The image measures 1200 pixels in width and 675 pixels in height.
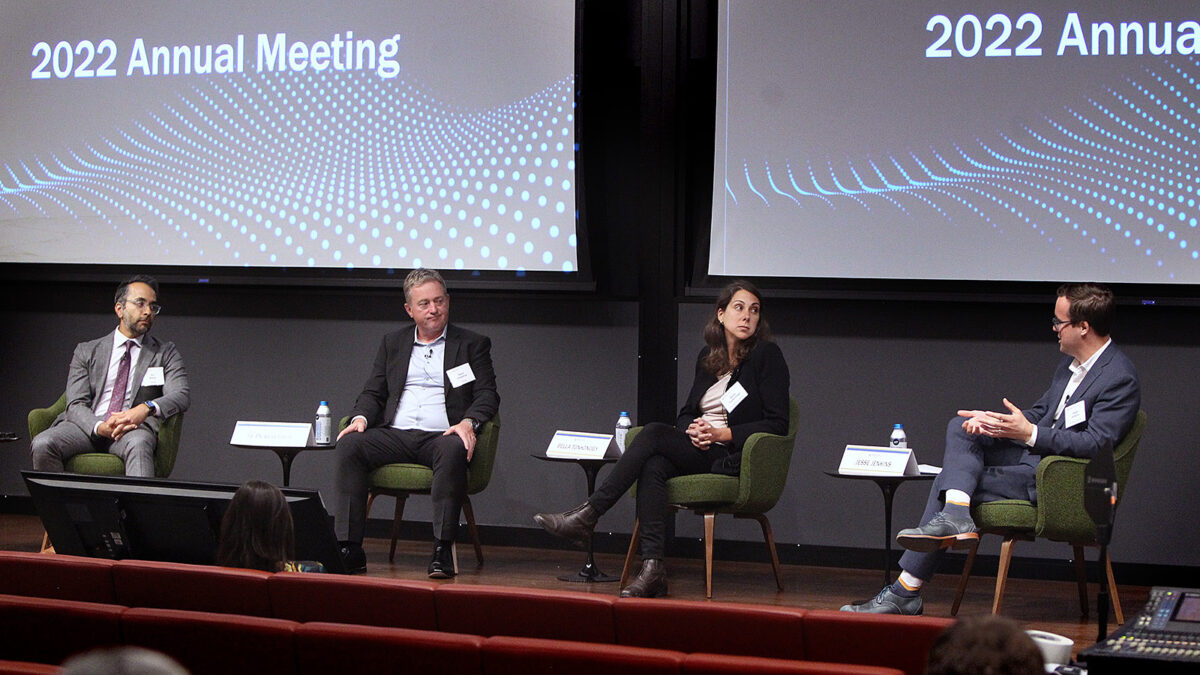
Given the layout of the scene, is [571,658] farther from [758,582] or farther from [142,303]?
[142,303]

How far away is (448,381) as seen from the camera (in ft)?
18.7

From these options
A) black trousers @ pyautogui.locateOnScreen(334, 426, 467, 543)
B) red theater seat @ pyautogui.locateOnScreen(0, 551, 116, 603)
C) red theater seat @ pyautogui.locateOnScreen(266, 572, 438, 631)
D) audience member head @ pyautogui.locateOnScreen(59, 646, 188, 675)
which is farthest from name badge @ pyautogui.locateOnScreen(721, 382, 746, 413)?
audience member head @ pyautogui.locateOnScreen(59, 646, 188, 675)

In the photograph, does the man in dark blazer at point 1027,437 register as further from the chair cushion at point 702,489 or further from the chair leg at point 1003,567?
the chair cushion at point 702,489

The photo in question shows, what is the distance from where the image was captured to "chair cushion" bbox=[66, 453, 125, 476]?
564 centimetres

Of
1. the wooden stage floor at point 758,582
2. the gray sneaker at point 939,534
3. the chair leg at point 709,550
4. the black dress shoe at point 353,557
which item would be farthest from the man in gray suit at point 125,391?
the gray sneaker at point 939,534

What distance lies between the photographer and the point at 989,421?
4.65m

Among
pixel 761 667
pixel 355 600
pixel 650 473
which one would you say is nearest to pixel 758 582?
pixel 650 473

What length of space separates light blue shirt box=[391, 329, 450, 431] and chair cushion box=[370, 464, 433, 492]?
25 centimetres

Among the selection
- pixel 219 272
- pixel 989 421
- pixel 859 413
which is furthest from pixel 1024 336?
pixel 219 272

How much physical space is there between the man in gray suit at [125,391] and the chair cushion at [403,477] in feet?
3.37

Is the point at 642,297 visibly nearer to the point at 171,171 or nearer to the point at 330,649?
the point at 171,171

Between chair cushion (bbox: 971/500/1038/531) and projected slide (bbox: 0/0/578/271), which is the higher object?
projected slide (bbox: 0/0/578/271)

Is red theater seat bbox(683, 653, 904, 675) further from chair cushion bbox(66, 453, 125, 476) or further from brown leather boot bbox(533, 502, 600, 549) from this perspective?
chair cushion bbox(66, 453, 125, 476)

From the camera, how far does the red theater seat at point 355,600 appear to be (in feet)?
8.05
